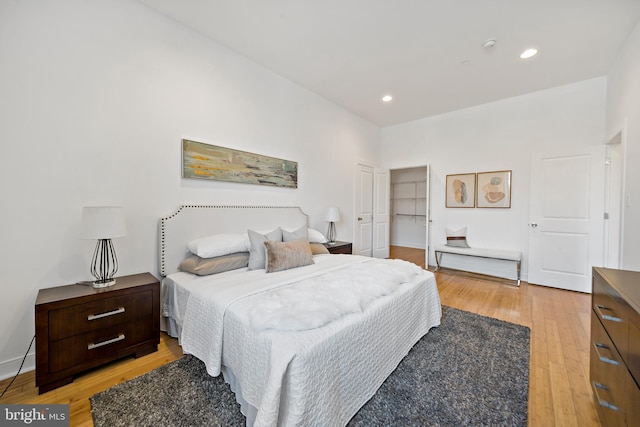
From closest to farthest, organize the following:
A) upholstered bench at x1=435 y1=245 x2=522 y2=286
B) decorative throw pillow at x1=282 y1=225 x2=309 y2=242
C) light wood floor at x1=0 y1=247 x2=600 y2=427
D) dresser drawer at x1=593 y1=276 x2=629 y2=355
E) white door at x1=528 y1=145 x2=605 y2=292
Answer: dresser drawer at x1=593 y1=276 x2=629 y2=355, light wood floor at x1=0 y1=247 x2=600 y2=427, decorative throw pillow at x1=282 y1=225 x2=309 y2=242, white door at x1=528 y1=145 x2=605 y2=292, upholstered bench at x1=435 y1=245 x2=522 y2=286

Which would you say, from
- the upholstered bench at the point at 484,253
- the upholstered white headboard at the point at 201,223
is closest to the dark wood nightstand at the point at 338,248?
the upholstered white headboard at the point at 201,223

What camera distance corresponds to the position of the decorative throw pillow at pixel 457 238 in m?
4.49

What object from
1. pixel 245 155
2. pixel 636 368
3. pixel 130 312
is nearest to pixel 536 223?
pixel 636 368

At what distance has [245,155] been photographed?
3.04 metres

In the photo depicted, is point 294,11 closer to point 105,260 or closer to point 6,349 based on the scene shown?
point 105,260

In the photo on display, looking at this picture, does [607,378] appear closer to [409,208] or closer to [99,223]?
[99,223]

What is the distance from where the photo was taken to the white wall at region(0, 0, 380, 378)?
5.77ft

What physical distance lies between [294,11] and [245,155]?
1.52 m

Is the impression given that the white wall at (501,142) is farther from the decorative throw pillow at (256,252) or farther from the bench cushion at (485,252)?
the decorative throw pillow at (256,252)

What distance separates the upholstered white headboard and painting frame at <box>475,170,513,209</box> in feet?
11.4

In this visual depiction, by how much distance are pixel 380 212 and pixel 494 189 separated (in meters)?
1.99

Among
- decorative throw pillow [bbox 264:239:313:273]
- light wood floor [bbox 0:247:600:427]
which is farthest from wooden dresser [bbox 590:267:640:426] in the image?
decorative throw pillow [bbox 264:239:313:273]

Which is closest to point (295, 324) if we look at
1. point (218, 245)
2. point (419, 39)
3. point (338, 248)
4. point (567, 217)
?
point (218, 245)

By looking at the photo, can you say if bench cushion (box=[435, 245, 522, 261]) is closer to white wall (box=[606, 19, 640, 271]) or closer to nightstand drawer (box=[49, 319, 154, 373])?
white wall (box=[606, 19, 640, 271])
